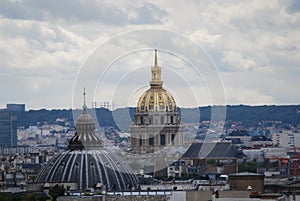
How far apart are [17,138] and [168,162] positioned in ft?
257

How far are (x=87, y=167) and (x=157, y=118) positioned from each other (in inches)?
1632

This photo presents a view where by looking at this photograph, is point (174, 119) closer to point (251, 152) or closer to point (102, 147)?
point (251, 152)

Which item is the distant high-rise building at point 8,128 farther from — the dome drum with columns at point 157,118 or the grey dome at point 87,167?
the grey dome at point 87,167

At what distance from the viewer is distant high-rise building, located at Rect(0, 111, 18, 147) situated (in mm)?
184875

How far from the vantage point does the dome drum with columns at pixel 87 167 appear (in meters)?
76.0

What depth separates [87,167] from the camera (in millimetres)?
79250

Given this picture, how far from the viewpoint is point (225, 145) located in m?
134

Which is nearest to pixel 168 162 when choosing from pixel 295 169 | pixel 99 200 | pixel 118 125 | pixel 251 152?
pixel 118 125

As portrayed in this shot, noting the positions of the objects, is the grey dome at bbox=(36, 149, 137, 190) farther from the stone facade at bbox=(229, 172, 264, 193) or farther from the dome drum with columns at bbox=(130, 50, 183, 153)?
the dome drum with columns at bbox=(130, 50, 183, 153)

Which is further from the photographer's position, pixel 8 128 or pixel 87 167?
pixel 8 128

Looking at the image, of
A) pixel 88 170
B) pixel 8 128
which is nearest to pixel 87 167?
pixel 88 170

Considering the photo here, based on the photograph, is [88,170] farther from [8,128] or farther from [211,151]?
[8,128]

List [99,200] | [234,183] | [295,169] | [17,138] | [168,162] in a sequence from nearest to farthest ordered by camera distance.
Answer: [99,200]
[234,183]
[295,169]
[168,162]
[17,138]

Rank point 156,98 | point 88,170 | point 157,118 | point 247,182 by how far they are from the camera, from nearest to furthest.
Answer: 1. point 247,182
2. point 88,170
3. point 157,118
4. point 156,98
